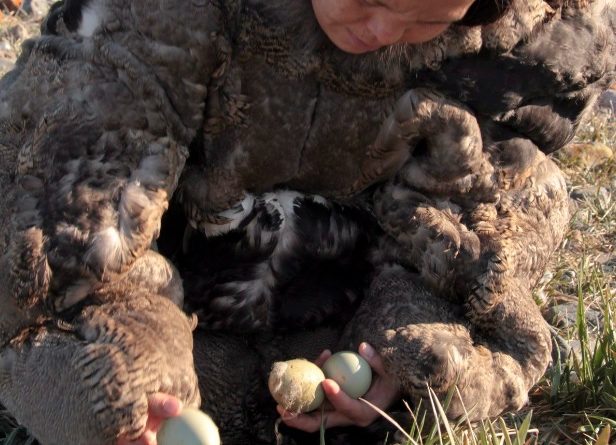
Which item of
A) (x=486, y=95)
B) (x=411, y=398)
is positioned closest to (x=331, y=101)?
(x=486, y=95)

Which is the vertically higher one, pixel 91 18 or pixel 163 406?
pixel 91 18

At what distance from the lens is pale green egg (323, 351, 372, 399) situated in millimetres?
1758

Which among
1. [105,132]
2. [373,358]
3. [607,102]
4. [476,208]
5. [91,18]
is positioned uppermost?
[91,18]

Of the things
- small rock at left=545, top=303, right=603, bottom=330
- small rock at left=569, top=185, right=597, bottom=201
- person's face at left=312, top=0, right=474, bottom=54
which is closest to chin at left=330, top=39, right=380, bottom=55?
person's face at left=312, top=0, right=474, bottom=54

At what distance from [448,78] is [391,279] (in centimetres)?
44

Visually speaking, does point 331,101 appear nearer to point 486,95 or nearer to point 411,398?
point 486,95

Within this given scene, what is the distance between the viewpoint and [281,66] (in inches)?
66.7

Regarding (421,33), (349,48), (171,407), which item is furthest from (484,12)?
(171,407)

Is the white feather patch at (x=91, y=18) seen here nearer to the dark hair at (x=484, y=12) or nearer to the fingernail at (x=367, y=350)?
the dark hair at (x=484, y=12)

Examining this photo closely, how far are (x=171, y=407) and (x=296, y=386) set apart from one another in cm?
27

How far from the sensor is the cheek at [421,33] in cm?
158

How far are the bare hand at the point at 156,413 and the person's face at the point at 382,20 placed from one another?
0.68 m

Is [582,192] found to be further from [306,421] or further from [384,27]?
[384,27]

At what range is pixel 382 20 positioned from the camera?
5.04ft
